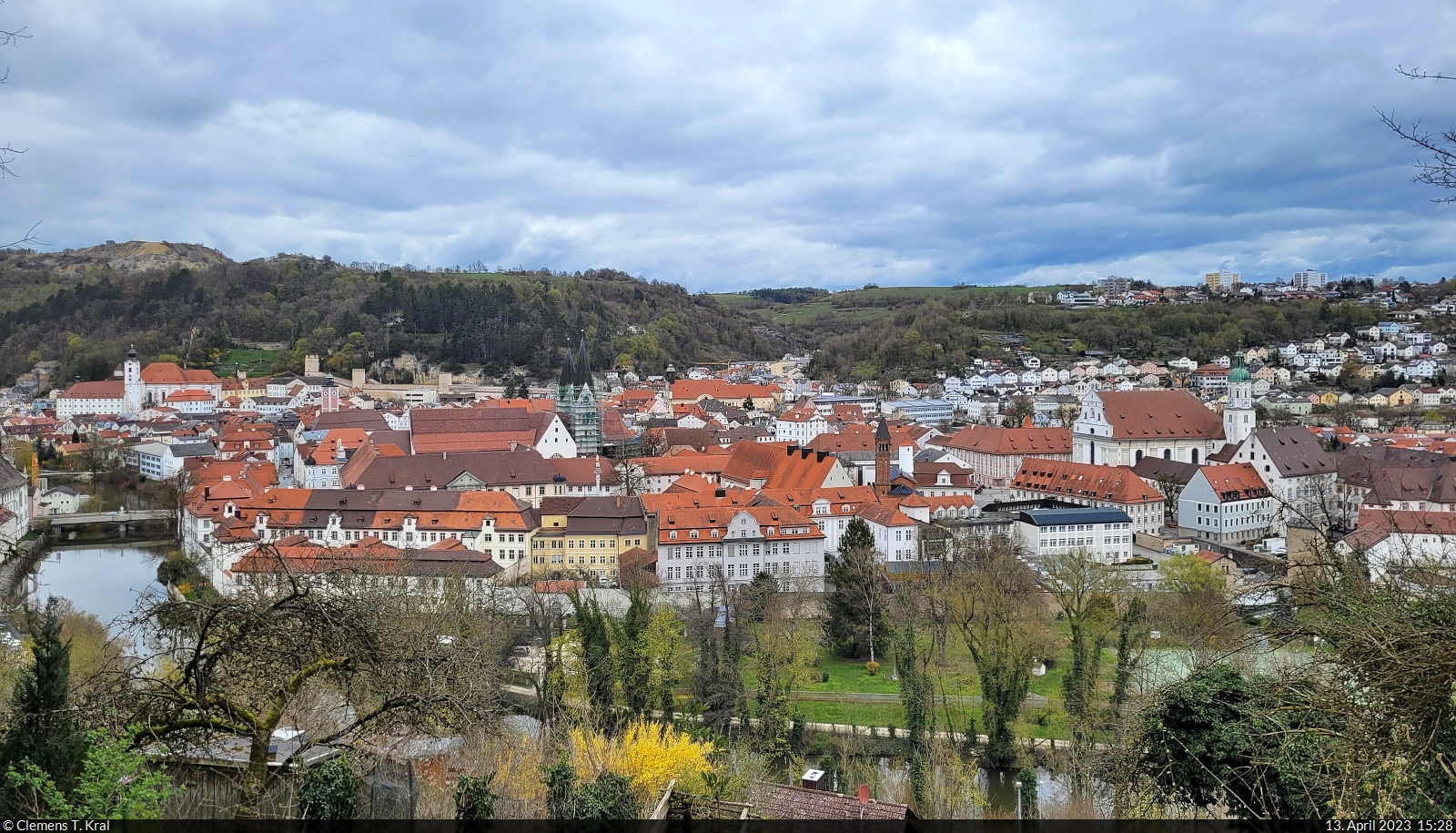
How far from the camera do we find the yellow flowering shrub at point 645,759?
12375 millimetres

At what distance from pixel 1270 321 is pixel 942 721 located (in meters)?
99.0

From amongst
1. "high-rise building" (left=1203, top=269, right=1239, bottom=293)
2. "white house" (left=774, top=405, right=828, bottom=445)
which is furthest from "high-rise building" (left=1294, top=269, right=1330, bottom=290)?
"white house" (left=774, top=405, right=828, bottom=445)

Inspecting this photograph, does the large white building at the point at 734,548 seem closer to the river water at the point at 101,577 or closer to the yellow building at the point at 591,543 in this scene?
the yellow building at the point at 591,543

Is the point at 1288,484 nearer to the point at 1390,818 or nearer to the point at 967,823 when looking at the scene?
the point at 967,823

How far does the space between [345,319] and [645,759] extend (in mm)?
96202

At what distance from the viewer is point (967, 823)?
12.1m

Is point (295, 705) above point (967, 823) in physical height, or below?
above

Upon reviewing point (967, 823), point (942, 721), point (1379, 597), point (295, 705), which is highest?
point (1379, 597)

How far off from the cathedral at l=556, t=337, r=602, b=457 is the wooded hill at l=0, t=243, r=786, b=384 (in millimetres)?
37161

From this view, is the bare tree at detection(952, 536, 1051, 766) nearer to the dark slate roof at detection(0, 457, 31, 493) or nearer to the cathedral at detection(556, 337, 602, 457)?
the cathedral at detection(556, 337, 602, 457)

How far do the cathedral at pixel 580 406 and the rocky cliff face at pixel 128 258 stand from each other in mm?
99799

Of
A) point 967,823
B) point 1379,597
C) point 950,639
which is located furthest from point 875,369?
point 1379,597

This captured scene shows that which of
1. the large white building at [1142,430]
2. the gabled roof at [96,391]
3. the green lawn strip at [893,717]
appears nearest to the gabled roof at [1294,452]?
the large white building at [1142,430]

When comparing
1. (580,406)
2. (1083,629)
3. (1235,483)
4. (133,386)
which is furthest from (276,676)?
(133,386)
